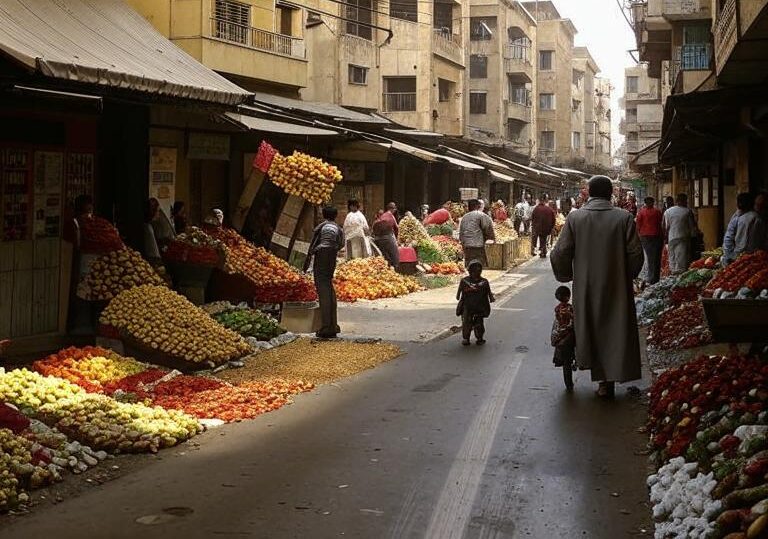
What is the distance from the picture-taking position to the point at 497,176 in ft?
131

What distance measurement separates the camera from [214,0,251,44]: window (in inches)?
987

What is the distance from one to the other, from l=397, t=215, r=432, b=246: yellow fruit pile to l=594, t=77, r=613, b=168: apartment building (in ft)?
268

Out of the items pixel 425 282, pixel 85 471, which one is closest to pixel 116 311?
pixel 85 471

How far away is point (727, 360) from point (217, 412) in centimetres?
425

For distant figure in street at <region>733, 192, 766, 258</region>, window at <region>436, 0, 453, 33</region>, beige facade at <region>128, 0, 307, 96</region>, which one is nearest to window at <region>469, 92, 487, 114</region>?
window at <region>436, 0, 453, 33</region>

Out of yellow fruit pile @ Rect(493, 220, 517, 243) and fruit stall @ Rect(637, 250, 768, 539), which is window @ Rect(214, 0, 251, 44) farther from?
fruit stall @ Rect(637, 250, 768, 539)

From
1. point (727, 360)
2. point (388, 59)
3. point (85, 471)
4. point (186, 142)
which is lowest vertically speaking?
point (85, 471)

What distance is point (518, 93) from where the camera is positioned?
68500mm

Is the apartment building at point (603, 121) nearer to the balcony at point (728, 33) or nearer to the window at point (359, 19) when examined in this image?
the window at point (359, 19)

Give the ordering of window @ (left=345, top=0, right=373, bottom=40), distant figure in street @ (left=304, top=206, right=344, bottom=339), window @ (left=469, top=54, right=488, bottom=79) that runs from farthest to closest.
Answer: window @ (left=469, top=54, right=488, bottom=79)
window @ (left=345, top=0, right=373, bottom=40)
distant figure in street @ (left=304, top=206, right=344, bottom=339)

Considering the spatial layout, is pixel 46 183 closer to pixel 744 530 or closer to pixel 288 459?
pixel 288 459

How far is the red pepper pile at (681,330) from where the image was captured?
39.2 feet

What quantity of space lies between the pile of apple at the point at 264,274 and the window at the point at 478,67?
49.6 metres

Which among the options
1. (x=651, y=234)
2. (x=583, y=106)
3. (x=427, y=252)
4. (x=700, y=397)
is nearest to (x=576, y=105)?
(x=583, y=106)
